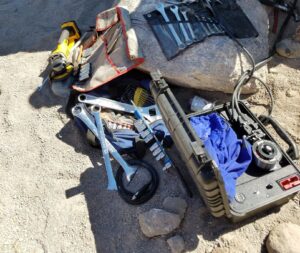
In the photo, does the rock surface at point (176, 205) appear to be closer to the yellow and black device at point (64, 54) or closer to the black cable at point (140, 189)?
the black cable at point (140, 189)

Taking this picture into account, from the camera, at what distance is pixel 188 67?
3.21 meters

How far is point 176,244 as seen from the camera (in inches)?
97.7

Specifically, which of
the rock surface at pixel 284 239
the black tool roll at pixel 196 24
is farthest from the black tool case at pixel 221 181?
the black tool roll at pixel 196 24

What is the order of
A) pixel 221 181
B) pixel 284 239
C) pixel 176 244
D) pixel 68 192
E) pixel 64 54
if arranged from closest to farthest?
pixel 221 181
pixel 284 239
pixel 176 244
pixel 68 192
pixel 64 54

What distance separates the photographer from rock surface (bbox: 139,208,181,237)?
8.32 feet

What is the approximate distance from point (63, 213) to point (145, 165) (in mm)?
751

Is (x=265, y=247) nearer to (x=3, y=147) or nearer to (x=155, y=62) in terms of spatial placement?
(x=155, y=62)

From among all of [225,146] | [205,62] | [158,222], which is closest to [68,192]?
[158,222]

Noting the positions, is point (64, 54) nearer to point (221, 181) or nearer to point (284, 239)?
point (221, 181)

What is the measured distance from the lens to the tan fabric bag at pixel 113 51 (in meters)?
3.24

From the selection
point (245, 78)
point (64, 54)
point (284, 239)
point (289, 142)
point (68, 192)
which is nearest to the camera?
point (284, 239)

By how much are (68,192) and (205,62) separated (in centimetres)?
164

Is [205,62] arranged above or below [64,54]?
above

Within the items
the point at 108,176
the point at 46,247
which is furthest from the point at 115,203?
the point at 46,247
